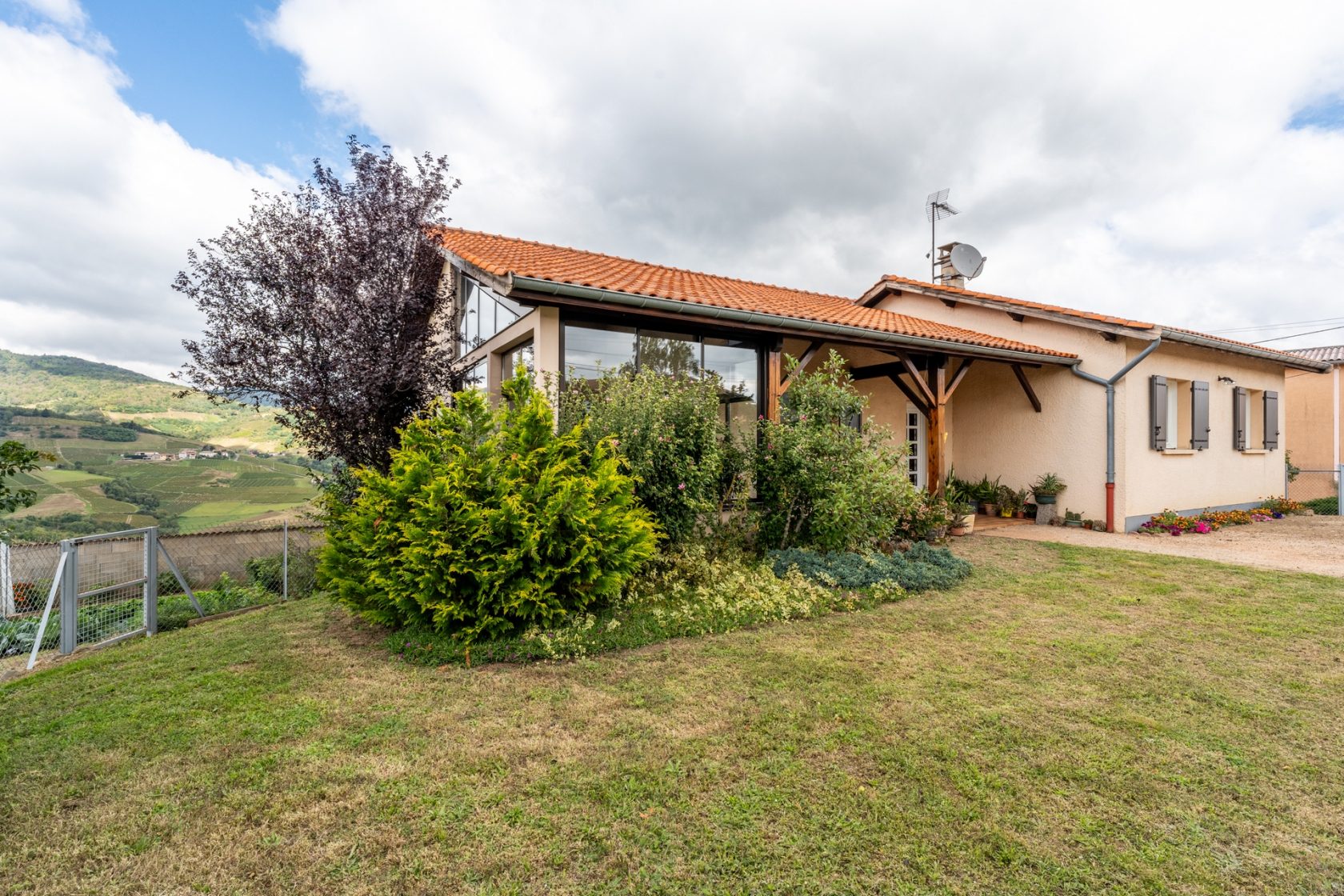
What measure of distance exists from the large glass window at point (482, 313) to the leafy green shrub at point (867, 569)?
4189 millimetres

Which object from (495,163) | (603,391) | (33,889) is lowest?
(33,889)

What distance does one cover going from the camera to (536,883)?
1.95 metres

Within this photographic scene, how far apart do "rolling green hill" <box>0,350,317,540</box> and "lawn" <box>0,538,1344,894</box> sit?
545 centimetres

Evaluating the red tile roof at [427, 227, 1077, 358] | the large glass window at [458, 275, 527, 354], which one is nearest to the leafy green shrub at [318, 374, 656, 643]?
the red tile roof at [427, 227, 1077, 358]

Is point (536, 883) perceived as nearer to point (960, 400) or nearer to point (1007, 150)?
point (960, 400)

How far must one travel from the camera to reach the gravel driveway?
23.5 ft

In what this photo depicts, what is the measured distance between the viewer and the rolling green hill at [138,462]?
866cm

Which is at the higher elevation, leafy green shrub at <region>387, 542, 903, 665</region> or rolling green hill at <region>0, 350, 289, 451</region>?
rolling green hill at <region>0, 350, 289, 451</region>

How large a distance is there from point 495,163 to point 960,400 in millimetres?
10826

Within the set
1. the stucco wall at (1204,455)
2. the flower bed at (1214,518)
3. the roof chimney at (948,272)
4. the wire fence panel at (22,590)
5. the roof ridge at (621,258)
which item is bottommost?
the wire fence panel at (22,590)

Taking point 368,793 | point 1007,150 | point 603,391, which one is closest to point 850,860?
point 368,793

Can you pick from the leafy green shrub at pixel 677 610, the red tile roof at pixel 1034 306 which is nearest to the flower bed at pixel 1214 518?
the red tile roof at pixel 1034 306

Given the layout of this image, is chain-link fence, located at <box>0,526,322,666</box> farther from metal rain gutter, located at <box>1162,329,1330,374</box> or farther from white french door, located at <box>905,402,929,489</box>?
metal rain gutter, located at <box>1162,329,1330,374</box>

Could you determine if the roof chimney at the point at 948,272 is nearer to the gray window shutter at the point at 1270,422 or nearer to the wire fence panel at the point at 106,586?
the gray window shutter at the point at 1270,422
